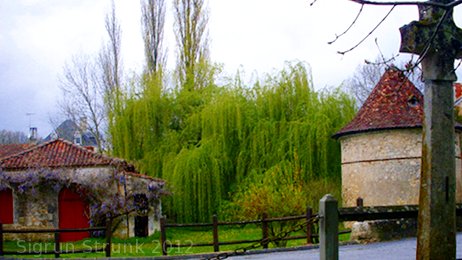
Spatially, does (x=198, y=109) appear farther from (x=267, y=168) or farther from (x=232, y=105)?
(x=267, y=168)

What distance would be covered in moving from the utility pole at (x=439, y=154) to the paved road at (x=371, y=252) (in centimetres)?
675

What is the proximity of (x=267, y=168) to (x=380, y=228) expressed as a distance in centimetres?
1027

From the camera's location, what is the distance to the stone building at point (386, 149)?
23.9 metres

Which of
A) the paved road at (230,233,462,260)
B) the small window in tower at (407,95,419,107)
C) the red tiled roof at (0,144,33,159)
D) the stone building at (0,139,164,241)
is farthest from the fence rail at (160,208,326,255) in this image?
the red tiled roof at (0,144,33,159)

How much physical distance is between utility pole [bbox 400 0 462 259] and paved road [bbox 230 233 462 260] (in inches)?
266

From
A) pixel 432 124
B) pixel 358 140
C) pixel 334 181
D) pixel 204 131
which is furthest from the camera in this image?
pixel 204 131

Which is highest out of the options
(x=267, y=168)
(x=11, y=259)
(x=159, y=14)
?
(x=159, y=14)

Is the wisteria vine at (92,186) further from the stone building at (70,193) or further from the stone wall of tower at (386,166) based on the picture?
the stone wall of tower at (386,166)

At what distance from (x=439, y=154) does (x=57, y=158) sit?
23.1 metres

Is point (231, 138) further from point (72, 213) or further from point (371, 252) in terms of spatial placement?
point (371, 252)

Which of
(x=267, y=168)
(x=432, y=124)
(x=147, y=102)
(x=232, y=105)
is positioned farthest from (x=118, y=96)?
(x=432, y=124)

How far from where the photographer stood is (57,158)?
2750cm

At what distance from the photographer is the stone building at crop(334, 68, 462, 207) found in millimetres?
23938

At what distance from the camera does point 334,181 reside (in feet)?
89.1
